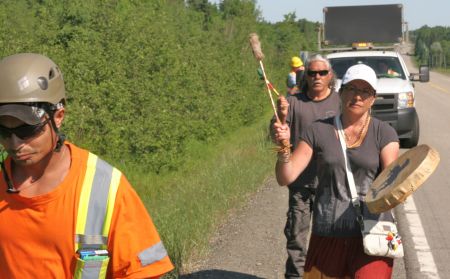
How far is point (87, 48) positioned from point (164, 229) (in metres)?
4.90

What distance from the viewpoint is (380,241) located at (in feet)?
12.2

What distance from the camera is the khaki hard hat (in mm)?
2320

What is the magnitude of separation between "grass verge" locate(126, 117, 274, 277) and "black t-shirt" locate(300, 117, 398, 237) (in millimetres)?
2143

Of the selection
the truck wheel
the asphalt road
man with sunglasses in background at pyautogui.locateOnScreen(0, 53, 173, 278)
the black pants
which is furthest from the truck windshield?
man with sunglasses in background at pyautogui.locateOnScreen(0, 53, 173, 278)

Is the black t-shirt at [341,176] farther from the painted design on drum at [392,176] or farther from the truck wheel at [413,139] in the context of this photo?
the truck wheel at [413,139]

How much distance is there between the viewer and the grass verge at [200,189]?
6680 mm

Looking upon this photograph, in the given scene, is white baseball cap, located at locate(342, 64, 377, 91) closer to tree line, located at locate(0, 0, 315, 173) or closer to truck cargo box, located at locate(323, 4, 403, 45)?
tree line, located at locate(0, 0, 315, 173)

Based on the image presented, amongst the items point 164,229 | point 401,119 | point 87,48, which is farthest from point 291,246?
point 401,119

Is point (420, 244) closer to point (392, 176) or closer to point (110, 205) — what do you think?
point (392, 176)

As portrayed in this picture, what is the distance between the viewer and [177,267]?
5.96 m

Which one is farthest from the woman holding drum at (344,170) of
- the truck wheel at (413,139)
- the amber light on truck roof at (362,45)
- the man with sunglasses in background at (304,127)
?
the amber light on truck roof at (362,45)

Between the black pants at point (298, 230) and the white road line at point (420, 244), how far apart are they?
1.29 m

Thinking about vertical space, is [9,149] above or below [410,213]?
above

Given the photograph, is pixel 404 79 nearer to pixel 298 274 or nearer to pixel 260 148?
pixel 260 148
